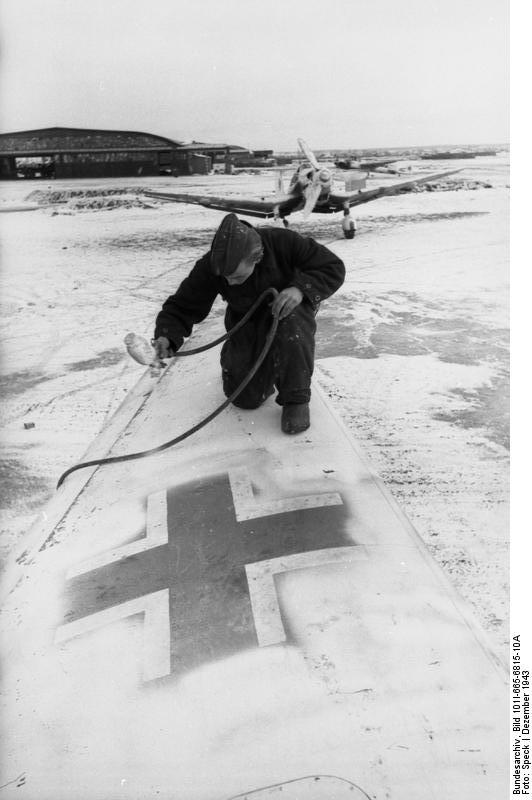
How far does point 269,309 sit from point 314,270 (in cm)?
24

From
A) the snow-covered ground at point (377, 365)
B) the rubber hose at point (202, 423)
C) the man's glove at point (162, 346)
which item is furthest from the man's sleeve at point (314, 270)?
the snow-covered ground at point (377, 365)

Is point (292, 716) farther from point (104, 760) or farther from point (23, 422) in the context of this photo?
point (23, 422)

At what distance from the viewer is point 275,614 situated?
126cm

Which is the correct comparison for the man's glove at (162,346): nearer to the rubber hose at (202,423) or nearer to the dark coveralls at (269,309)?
the dark coveralls at (269,309)

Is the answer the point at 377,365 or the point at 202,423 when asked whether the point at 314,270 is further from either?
the point at 377,365

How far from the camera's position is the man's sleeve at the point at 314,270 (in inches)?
83.4

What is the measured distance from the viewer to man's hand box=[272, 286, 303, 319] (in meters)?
2.06

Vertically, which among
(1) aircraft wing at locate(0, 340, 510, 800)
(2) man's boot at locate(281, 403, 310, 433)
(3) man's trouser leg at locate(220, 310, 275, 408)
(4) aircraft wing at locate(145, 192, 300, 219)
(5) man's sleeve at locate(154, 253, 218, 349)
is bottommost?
(1) aircraft wing at locate(0, 340, 510, 800)

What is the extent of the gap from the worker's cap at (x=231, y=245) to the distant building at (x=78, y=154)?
79.4 feet

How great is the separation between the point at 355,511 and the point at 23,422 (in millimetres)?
2139

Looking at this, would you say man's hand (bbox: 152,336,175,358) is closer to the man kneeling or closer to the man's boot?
the man kneeling

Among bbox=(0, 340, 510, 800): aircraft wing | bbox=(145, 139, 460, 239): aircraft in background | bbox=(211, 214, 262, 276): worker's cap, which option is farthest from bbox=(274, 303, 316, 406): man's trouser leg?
bbox=(145, 139, 460, 239): aircraft in background

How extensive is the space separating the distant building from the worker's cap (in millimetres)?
24187
